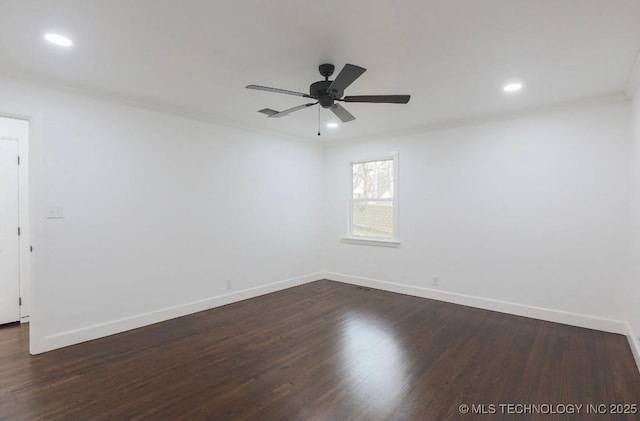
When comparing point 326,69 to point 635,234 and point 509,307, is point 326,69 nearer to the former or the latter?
Result: point 635,234

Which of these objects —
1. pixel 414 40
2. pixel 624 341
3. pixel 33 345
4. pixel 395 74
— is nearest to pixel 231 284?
pixel 33 345

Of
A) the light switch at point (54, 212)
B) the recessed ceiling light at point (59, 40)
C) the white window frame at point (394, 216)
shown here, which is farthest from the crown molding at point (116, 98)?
the white window frame at point (394, 216)

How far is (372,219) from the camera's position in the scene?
214 inches

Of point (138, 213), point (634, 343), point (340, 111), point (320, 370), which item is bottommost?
point (320, 370)

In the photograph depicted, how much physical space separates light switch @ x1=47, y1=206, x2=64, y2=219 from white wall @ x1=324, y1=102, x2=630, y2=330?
13.4 ft

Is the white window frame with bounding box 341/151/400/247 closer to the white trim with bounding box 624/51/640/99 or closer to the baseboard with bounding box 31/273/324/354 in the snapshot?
the baseboard with bounding box 31/273/324/354

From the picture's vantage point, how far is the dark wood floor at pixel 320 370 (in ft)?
7.00

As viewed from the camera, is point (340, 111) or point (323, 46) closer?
point (323, 46)

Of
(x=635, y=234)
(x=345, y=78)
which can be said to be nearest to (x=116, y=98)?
(x=345, y=78)

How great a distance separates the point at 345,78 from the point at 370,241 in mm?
3447

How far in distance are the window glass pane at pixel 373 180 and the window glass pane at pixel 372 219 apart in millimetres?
136

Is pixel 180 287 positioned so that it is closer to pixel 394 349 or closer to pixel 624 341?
pixel 394 349

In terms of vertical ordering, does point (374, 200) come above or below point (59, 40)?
below

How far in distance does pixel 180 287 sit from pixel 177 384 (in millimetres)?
1708
